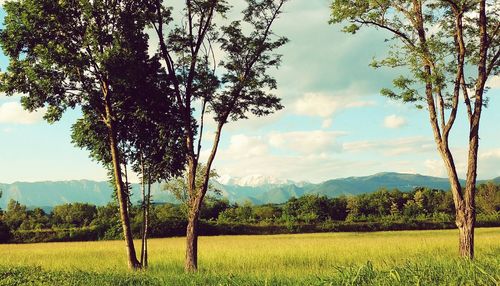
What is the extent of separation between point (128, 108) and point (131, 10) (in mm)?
5160

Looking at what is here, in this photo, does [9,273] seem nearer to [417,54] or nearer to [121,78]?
[121,78]

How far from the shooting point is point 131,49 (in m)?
22.5

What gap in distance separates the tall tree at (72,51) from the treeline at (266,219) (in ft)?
25.5

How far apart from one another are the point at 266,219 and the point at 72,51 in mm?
56983

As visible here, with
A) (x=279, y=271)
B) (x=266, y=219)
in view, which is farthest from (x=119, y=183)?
(x=266, y=219)

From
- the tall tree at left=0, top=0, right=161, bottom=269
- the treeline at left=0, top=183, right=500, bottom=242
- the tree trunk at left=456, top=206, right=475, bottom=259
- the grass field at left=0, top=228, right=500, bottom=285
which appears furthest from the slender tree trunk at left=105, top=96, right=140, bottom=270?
the tree trunk at left=456, top=206, right=475, bottom=259

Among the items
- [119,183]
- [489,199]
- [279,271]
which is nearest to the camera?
[279,271]

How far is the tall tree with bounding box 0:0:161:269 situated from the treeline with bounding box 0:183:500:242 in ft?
25.5

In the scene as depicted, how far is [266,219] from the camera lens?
75.2 metres

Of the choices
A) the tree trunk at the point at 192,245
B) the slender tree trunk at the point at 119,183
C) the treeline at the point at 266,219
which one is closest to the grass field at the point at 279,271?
the tree trunk at the point at 192,245

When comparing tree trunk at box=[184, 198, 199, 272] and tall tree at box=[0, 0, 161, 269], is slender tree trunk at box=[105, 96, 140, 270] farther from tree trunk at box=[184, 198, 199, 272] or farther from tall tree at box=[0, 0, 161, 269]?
tree trunk at box=[184, 198, 199, 272]

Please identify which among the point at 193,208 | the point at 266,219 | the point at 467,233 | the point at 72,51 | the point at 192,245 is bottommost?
the point at 266,219

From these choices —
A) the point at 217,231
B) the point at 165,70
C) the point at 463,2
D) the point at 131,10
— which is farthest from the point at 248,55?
the point at 217,231

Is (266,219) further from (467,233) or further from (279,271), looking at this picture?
(467,233)
